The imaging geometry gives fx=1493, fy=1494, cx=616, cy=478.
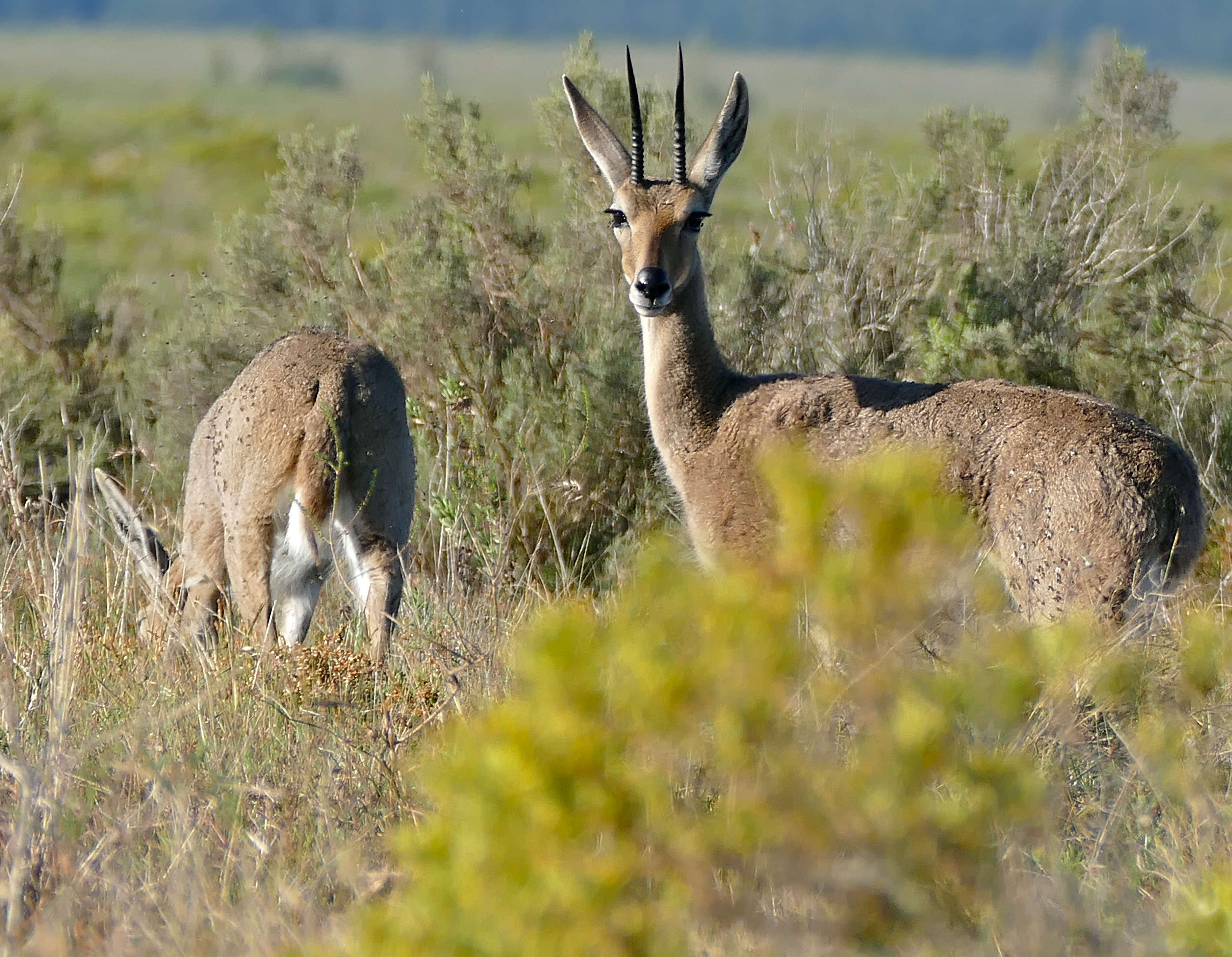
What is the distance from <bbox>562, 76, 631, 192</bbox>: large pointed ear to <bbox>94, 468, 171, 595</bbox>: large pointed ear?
8.35 feet

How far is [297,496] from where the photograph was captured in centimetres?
556

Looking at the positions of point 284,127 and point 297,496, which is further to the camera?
point 284,127

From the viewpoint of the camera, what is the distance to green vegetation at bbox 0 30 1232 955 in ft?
7.89

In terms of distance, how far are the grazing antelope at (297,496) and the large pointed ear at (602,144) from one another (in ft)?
4.77

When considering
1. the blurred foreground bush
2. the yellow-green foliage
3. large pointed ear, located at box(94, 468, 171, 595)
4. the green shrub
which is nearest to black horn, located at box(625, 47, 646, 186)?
the green shrub

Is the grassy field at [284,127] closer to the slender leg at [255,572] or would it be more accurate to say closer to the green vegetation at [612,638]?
the green vegetation at [612,638]

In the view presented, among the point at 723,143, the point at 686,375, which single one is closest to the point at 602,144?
the point at 723,143

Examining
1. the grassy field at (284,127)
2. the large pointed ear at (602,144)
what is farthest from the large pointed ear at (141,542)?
the grassy field at (284,127)

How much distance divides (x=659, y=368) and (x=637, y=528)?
4.94ft

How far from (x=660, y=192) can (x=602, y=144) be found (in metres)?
0.44

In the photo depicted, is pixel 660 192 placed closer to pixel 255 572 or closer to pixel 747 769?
pixel 255 572

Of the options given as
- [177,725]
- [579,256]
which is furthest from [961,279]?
[177,725]

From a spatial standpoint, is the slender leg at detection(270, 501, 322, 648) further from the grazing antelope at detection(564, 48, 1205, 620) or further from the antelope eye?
the antelope eye

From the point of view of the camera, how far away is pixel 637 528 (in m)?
7.93
